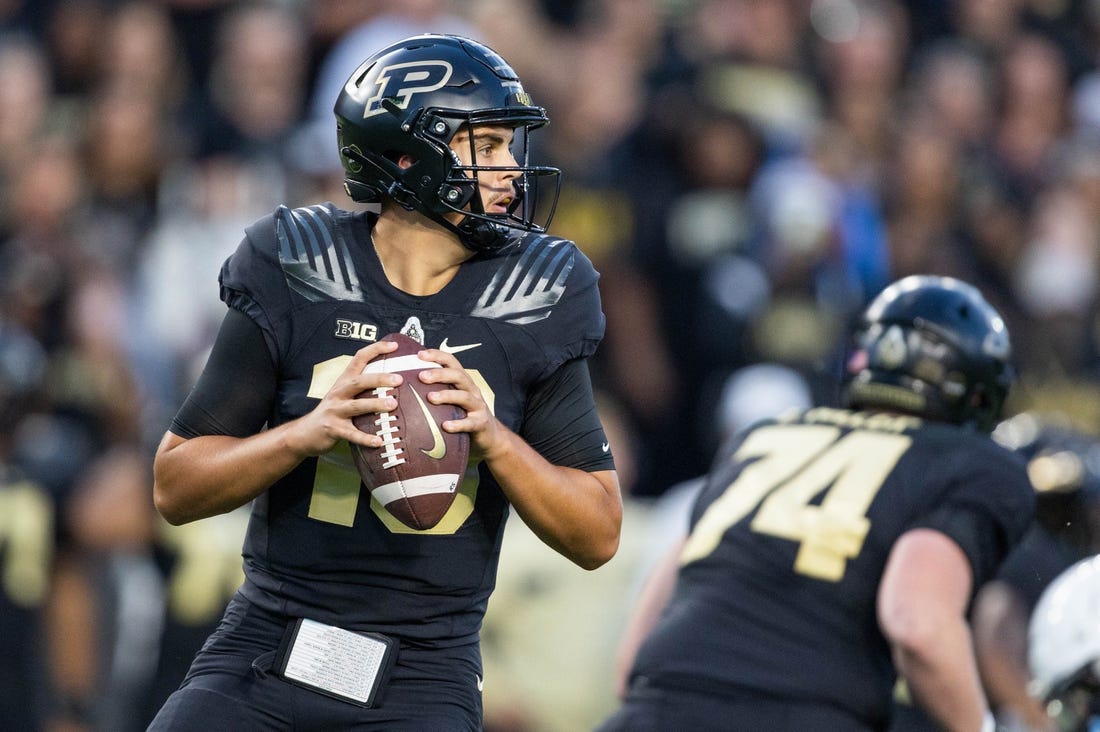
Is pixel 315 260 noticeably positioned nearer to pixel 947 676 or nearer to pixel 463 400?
pixel 463 400

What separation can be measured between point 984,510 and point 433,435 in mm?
1723

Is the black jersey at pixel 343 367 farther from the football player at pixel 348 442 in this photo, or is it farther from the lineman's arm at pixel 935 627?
the lineman's arm at pixel 935 627

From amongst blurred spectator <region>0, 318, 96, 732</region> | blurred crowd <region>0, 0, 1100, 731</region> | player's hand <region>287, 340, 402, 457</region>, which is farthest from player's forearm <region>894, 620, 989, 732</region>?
blurred spectator <region>0, 318, 96, 732</region>

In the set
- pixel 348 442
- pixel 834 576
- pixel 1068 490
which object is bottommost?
pixel 1068 490

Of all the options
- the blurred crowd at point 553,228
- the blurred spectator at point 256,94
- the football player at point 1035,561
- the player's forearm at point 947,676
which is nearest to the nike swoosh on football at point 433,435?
the player's forearm at point 947,676

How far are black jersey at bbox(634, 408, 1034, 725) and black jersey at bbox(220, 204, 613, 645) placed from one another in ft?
3.22

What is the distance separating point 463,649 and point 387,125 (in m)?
1.08

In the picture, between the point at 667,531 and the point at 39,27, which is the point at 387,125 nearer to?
the point at 667,531

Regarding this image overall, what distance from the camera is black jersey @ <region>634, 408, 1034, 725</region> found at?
12.9 feet

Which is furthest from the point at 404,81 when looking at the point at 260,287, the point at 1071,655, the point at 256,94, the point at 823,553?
the point at 256,94

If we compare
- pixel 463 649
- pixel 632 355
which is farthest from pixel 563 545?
pixel 632 355

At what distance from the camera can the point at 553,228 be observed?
7.79m

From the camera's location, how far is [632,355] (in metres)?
7.83

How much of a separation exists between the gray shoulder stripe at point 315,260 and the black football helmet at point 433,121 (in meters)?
0.16
